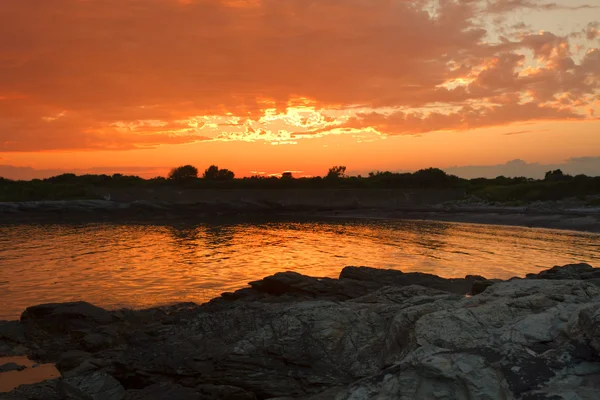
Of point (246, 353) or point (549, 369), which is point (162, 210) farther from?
point (549, 369)

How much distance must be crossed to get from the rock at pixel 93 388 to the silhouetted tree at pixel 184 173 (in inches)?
4076

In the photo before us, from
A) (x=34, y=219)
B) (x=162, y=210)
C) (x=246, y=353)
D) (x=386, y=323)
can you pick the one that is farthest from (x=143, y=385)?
(x=162, y=210)

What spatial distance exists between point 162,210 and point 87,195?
1993 centimetres

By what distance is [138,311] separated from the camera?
15.8 m

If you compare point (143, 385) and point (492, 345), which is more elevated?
point (492, 345)

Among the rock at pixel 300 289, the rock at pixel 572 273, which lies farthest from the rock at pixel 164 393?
the rock at pixel 572 273

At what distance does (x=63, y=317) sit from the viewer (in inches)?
557

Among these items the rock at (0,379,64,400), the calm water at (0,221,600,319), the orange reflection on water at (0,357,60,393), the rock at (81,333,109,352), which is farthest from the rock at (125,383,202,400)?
the calm water at (0,221,600,319)

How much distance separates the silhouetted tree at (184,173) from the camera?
11069cm

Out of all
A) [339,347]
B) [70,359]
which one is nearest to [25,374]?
[70,359]

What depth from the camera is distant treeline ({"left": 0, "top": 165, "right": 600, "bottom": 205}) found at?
7262 cm

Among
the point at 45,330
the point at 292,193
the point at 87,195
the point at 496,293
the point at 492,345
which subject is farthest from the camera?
the point at 292,193

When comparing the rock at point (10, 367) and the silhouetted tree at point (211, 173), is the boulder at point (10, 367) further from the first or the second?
the silhouetted tree at point (211, 173)

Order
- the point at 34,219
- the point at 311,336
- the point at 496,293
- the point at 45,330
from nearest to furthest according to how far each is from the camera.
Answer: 1. the point at 496,293
2. the point at 311,336
3. the point at 45,330
4. the point at 34,219
